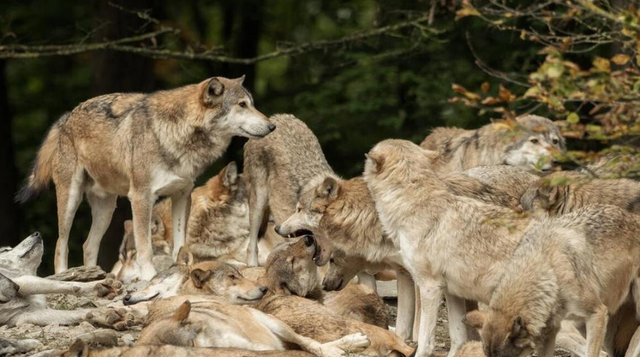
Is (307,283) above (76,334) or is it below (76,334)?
above

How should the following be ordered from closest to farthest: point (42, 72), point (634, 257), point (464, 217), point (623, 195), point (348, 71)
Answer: point (634, 257), point (464, 217), point (623, 195), point (348, 71), point (42, 72)

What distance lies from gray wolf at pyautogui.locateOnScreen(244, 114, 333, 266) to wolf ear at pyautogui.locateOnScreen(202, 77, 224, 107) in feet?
2.98

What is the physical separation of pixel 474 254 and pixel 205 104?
13.6ft

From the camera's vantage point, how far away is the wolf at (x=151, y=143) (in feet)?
41.9

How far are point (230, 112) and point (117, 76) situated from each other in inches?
228

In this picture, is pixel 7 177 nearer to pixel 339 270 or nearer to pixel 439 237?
pixel 339 270

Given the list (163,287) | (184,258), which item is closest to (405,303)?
(163,287)

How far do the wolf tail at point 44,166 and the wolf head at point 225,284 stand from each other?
4.05 meters

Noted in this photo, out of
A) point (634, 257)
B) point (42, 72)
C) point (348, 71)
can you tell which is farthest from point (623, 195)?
point (42, 72)

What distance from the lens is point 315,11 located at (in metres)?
22.6

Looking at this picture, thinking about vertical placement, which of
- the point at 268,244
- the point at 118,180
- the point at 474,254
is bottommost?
the point at 268,244

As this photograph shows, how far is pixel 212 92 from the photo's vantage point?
12.9 metres

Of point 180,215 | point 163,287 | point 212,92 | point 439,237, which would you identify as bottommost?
point 180,215

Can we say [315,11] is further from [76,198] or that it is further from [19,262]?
[19,262]
